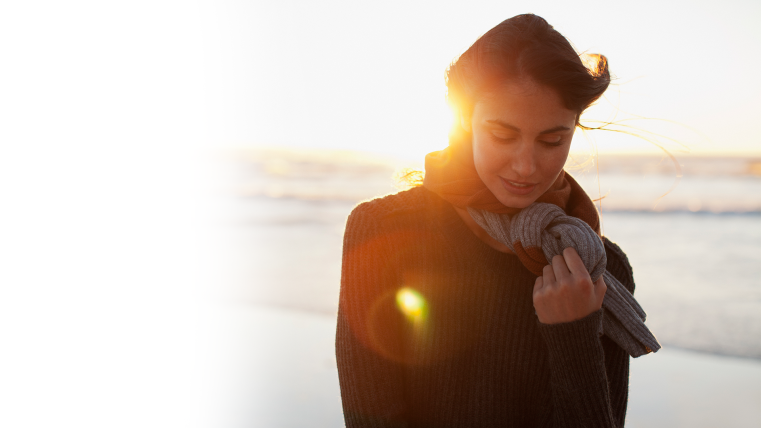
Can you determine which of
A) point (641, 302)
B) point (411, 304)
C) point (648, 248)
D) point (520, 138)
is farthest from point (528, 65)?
point (648, 248)

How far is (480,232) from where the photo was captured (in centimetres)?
199

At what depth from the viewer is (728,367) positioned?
454 cm

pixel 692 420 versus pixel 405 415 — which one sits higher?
pixel 405 415

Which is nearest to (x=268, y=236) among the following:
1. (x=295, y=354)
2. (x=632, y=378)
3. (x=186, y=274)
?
(x=186, y=274)

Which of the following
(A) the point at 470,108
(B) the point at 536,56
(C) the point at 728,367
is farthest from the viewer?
(C) the point at 728,367

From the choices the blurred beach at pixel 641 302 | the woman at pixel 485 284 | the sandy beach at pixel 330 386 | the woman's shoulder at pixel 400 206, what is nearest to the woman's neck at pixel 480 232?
the woman at pixel 485 284

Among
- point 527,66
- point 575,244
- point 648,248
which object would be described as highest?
point 527,66

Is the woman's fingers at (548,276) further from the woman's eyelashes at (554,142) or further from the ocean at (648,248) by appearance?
the ocean at (648,248)

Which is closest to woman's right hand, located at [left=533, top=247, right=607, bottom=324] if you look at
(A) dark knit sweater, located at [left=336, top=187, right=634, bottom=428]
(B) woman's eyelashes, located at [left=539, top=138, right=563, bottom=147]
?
(A) dark knit sweater, located at [left=336, top=187, right=634, bottom=428]

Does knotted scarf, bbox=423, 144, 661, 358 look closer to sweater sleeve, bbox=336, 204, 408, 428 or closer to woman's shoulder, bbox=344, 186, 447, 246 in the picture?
woman's shoulder, bbox=344, 186, 447, 246

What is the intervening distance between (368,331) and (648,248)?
8.07 m

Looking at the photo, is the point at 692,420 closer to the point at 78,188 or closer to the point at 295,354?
the point at 295,354

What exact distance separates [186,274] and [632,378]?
565 cm

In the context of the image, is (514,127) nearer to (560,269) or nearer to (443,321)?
(560,269)
